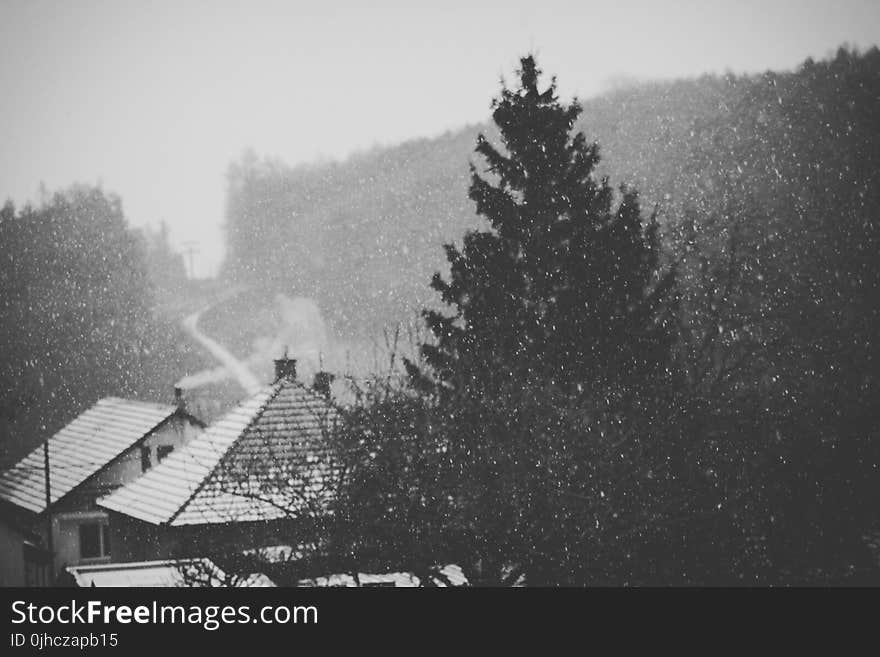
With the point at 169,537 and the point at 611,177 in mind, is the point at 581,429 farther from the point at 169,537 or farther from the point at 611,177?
the point at 611,177

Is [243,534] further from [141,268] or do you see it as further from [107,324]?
[141,268]

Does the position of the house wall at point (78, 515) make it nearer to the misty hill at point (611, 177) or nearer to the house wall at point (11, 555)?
the house wall at point (11, 555)

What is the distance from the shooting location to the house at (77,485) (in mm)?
14031

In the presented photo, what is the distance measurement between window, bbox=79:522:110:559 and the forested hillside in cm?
688

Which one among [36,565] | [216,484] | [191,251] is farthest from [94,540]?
[191,251]

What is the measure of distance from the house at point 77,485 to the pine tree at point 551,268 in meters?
7.27

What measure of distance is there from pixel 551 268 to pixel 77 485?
1050 cm

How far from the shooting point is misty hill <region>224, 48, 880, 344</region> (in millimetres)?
22406

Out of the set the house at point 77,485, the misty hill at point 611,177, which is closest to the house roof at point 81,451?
the house at point 77,485

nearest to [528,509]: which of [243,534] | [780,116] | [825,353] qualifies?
[243,534]

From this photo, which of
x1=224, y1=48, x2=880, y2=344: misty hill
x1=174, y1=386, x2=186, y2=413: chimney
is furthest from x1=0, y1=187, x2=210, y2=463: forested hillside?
x1=224, y1=48, x2=880, y2=344: misty hill

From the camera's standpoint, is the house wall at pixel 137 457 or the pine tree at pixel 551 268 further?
the house wall at pixel 137 457

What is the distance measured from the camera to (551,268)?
936cm

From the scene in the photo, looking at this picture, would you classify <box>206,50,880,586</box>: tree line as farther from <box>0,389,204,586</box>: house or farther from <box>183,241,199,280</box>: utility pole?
<box>183,241,199,280</box>: utility pole
